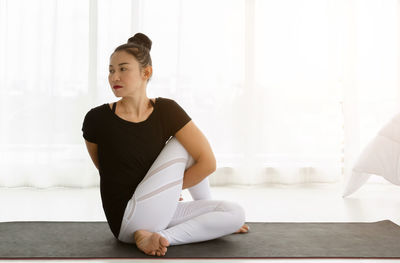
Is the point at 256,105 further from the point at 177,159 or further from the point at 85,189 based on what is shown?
the point at 177,159

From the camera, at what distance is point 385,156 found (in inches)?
121

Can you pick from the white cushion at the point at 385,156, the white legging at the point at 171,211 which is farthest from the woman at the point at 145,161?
the white cushion at the point at 385,156

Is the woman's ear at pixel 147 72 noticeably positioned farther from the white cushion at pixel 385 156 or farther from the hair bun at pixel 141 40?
the white cushion at pixel 385 156

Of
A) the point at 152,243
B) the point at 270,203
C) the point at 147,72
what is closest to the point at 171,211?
the point at 152,243

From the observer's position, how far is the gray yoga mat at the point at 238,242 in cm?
187

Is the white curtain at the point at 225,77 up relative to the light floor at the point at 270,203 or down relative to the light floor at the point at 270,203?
up

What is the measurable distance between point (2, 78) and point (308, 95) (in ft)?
7.22

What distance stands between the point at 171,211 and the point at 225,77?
2.02 m

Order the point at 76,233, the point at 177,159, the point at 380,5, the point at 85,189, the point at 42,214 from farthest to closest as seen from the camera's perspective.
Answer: the point at 380,5 → the point at 85,189 → the point at 42,214 → the point at 76,233 → the point at 177,159

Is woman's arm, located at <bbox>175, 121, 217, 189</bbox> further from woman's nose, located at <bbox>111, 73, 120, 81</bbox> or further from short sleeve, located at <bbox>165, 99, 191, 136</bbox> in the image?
woman's nose, located at <bbox>111, 73, 120, 81</bbox>

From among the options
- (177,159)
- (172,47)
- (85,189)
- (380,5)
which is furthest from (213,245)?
(380,5)

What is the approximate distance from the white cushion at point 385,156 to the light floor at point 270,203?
186mm

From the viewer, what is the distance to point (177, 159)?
1951 millimetres

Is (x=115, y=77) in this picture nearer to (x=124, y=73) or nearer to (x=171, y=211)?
(x=124, y=73)
